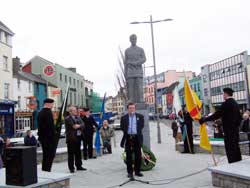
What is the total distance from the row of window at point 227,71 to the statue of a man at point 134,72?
53.0 meters

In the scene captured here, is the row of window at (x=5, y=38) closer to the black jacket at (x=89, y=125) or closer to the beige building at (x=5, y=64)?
the beige building at (x=5, y=64)

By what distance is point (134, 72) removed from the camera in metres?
12.2

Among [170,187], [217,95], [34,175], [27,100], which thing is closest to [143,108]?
[170,187]

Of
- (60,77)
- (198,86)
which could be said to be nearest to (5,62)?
(60,77)

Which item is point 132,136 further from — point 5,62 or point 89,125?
point 5,62

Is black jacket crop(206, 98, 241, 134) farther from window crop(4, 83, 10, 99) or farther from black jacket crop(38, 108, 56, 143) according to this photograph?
window crop(4, 83, 10, 99)

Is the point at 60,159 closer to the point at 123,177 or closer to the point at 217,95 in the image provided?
the point at 123,177

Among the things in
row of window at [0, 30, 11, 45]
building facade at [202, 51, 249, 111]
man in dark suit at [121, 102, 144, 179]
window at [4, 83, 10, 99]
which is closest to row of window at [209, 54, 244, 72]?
building facade at [202, 51, 249, 111]

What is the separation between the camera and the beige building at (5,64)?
123 feet

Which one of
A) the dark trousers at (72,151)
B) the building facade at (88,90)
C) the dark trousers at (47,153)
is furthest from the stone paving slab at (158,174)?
the building facade at (88,90)

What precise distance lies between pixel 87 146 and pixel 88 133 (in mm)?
864

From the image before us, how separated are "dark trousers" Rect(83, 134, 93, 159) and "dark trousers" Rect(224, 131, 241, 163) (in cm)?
643

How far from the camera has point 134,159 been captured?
28.9 feet

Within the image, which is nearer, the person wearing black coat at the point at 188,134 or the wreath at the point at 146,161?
the wreath at the point at 146,161
